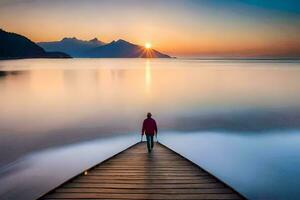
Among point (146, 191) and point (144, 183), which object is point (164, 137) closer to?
point (144, 183)

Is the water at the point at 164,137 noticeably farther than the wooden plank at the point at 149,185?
Yes

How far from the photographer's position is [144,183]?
453 inches

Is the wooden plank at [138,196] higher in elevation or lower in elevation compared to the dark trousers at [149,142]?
lower

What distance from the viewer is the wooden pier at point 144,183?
34.0 feet

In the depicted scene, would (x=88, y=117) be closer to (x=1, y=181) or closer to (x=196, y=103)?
(x=196, y=103)

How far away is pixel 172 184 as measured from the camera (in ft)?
37.3

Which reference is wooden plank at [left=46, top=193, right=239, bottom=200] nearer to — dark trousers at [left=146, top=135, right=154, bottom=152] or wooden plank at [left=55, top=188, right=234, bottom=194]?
wooden plank at [left=55, top=188, right=234, bottom=194]

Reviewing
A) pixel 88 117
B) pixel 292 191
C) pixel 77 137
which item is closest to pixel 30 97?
pixel 88 117

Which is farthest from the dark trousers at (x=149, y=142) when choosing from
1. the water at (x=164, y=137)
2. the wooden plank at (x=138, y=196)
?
the wooden plank at (x=138, y=196)

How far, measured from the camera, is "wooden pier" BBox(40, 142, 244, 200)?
1037 centimetres

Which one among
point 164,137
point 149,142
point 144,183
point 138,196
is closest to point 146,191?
point 138,196

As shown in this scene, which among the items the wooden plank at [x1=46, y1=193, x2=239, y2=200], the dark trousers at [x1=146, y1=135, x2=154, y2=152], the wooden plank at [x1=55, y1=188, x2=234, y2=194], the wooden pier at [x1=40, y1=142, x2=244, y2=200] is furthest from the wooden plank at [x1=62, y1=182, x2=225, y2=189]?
the dark trousers at [x1=146, y1=135, x2=154, y2=152]

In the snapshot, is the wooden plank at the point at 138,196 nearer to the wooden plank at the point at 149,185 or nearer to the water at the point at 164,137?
the wooden plank at the point at 149,185

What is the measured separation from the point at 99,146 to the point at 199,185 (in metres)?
16.0
